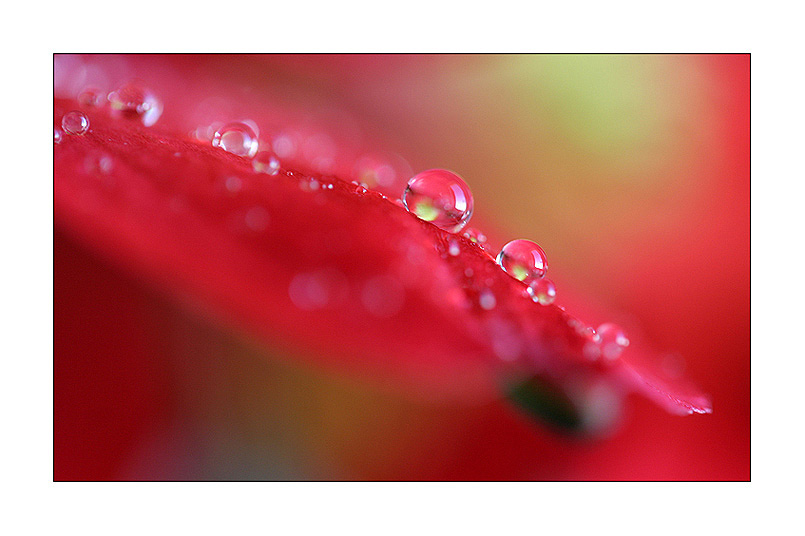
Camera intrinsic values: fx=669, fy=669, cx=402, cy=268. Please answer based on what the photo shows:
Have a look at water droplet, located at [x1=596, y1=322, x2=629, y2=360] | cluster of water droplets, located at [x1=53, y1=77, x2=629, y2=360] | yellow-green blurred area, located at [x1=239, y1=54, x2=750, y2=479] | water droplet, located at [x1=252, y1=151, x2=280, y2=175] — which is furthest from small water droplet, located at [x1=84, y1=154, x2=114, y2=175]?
water droplet, located at [x1=596, y1=322, x2=629, y2=360]

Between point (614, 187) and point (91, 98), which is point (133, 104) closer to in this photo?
point (91, 98)

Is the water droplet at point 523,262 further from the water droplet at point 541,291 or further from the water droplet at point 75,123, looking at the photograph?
the water droplet at point 75,123

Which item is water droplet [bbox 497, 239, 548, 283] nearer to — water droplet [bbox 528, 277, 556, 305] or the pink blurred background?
water droplet [bbox 528, 277, 556, 305]

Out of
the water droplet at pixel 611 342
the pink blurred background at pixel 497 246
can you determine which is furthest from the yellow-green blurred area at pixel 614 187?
the water droplet at pixel 611 342

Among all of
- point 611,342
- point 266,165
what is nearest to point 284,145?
point 266,165
